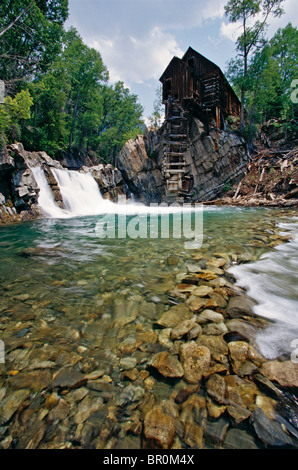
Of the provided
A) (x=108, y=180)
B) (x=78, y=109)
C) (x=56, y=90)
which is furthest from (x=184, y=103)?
(x=78, y=109)

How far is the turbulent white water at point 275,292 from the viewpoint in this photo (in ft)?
6.63

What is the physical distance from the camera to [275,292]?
303cm

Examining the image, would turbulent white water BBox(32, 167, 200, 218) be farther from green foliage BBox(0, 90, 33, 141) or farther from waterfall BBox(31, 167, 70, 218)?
green foliage BBox(0, 90, 33, 141)

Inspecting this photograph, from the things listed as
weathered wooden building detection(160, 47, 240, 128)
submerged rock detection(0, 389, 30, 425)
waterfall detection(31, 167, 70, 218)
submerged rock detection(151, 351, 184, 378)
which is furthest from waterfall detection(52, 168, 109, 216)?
submerged rock detection(151, 351, 184, 378)

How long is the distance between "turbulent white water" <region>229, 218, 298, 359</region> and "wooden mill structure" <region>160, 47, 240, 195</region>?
17825 mm

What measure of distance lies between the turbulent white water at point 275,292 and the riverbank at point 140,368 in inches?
5.3

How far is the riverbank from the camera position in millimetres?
1289

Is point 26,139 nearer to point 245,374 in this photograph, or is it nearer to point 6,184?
point 6,184

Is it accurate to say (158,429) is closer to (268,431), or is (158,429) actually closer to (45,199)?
(268,431)

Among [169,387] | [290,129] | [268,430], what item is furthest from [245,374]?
[290,129]

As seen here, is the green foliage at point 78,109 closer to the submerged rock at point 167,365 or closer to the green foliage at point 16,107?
the green foliage at point 16,107

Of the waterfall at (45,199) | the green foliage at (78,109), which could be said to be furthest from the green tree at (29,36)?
the waterfall at (45,199)

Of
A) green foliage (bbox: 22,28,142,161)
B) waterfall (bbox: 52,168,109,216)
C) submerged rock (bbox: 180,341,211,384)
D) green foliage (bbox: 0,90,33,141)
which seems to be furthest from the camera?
green foliage (bbox: 22,28,142,161)

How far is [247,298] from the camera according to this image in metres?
2.79
